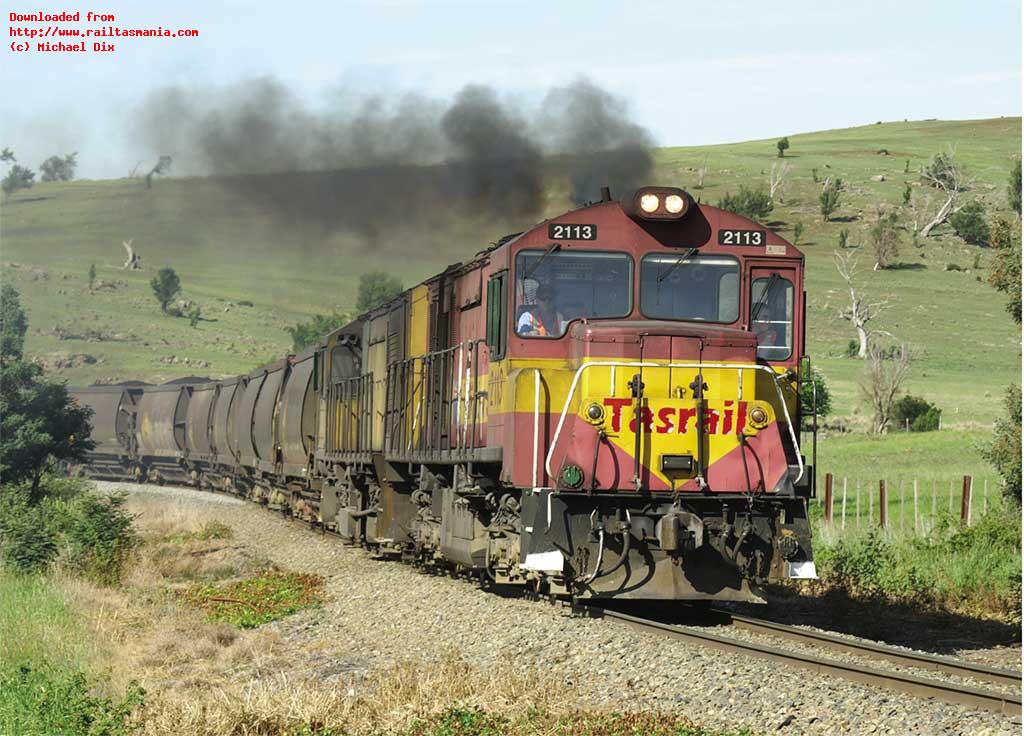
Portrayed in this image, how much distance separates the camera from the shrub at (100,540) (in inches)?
779

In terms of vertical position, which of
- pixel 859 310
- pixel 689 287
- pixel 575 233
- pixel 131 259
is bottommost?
pixel 689 287

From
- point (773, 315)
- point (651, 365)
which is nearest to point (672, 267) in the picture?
point (773, 315)

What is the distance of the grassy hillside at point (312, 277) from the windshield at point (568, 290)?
1794 inches

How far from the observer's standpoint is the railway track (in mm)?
9586

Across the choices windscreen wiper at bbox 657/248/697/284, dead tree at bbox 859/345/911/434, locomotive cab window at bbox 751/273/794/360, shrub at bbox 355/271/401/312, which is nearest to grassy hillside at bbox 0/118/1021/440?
dead tree at bbox 859/345/911/434

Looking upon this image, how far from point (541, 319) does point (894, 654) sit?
448 cm

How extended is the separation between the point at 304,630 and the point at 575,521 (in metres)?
3.54

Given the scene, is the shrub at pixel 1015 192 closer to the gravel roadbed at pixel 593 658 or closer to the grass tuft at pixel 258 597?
the grass tuft at pixel 258 597

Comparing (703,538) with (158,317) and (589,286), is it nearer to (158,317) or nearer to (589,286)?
(589,286)

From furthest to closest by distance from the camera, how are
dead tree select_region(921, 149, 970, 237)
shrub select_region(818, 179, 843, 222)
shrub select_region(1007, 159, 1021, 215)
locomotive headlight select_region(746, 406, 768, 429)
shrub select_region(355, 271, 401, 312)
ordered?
shrub select_region(818, 179, 843, 222) → dead tree select_region(921, 149, 970, 237) → shrub select_region(1007, 159, 1021, 215) → shrub select_region(355, 271, 401, 312) → locomotive headlight select_region(746, 406, 768, 429)

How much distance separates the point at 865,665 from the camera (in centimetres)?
1100

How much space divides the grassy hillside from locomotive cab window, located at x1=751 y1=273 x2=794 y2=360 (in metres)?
44.6

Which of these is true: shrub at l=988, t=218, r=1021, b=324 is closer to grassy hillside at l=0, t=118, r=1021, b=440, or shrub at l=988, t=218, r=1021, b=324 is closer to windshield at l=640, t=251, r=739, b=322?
windshield at l=640, t=251, r=739, b=322

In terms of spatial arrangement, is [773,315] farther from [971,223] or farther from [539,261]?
[971,223]
